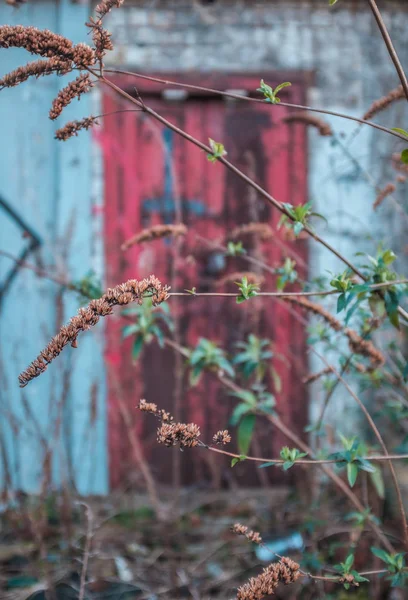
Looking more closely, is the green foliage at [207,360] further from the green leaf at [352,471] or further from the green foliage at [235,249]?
the green leaf at [352,471]

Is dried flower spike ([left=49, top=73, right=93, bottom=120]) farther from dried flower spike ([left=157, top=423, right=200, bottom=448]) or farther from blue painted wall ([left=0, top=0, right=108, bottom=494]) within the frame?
blue painted wall ([left=0, top=0, right=108, bottom=494])

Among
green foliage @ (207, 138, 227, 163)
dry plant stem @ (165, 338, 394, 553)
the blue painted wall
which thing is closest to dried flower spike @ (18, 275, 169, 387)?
green foliage @ (207, 138, 227, 163)

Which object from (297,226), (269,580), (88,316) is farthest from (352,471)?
(88,316)

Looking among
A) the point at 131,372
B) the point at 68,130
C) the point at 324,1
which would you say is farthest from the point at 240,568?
the point at 324,1

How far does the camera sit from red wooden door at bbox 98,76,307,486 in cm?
412

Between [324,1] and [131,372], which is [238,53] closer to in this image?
[324,1]


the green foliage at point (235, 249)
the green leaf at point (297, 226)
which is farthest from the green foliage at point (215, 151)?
the green foliage at point (235, 249)

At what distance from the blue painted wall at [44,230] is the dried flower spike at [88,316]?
2.85 m

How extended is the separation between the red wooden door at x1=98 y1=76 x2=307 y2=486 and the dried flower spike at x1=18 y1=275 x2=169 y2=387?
9.49 feet

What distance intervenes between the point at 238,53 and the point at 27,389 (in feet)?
8.46

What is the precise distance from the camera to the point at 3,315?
4.15m

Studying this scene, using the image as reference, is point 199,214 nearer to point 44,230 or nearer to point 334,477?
point 44,230

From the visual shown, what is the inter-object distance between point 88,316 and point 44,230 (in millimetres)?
3124

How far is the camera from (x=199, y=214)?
4.18 meters
